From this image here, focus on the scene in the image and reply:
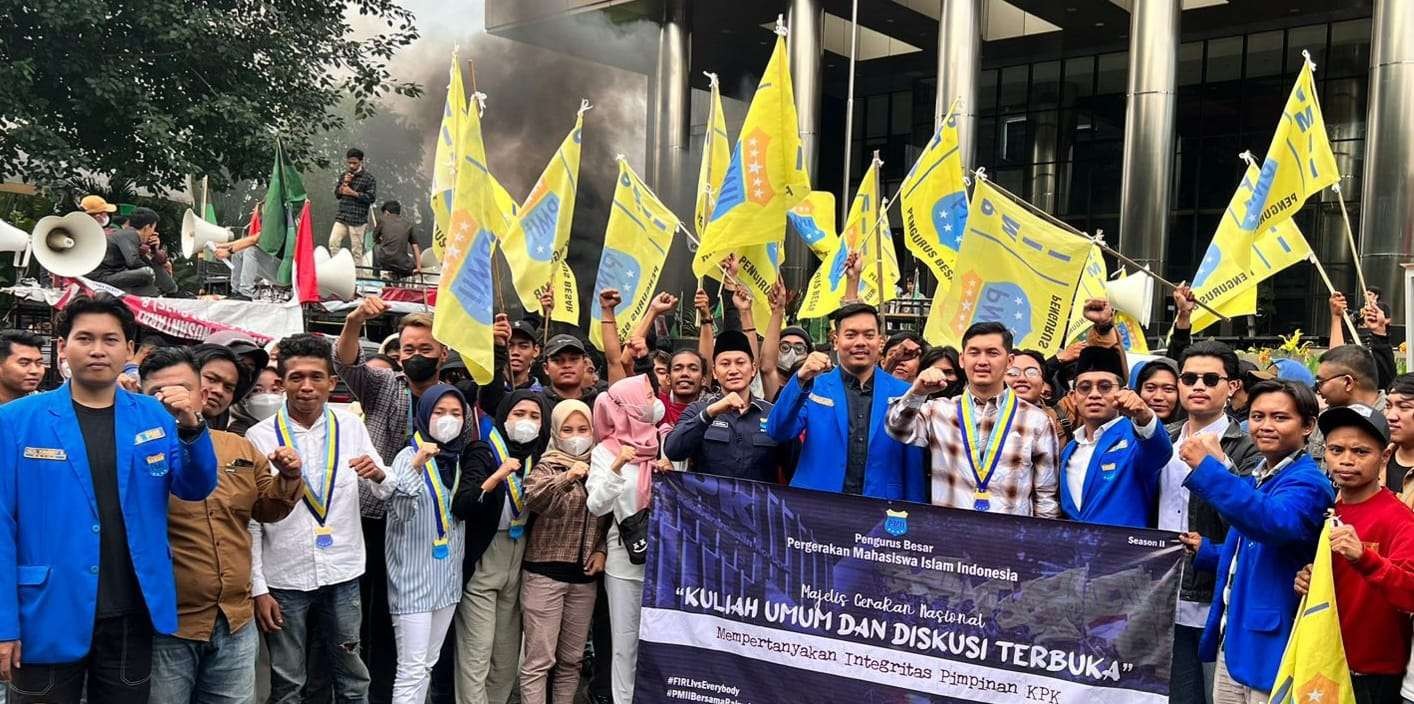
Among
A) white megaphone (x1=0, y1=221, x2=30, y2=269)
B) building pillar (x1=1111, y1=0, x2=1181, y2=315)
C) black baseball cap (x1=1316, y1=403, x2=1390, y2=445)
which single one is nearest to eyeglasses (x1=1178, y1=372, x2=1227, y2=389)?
black baseball cap (x1=1316, y1=403, x2=1390, y2=445)

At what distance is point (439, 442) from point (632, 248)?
414cm

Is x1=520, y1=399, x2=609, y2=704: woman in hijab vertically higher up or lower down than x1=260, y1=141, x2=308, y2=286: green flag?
lower down

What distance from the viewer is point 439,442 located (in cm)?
613

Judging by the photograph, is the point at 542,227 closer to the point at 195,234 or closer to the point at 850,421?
the point at 850,421

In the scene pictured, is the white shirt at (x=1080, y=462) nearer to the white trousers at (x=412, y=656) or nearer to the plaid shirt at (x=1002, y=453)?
the plaid shirt at (x=1002, y=453)

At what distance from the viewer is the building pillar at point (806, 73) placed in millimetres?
25312

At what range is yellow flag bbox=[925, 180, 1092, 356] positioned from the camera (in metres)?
8.02

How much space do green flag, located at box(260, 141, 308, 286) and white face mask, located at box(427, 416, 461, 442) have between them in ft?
33.6

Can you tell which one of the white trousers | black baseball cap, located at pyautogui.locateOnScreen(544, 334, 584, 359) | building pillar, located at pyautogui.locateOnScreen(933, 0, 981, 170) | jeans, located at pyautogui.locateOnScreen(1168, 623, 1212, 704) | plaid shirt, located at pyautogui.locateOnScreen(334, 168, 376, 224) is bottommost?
the white trousers

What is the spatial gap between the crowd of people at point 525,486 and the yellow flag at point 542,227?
2318mm

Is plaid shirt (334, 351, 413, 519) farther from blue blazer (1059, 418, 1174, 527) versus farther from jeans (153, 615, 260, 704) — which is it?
blue blazer (1059, 418, 1174, 527)

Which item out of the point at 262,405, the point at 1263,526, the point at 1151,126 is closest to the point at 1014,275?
the point at 1263,526

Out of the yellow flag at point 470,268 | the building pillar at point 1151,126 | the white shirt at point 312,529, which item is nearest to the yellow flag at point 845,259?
the yellow flag at point 470,268

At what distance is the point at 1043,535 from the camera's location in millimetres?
5016
